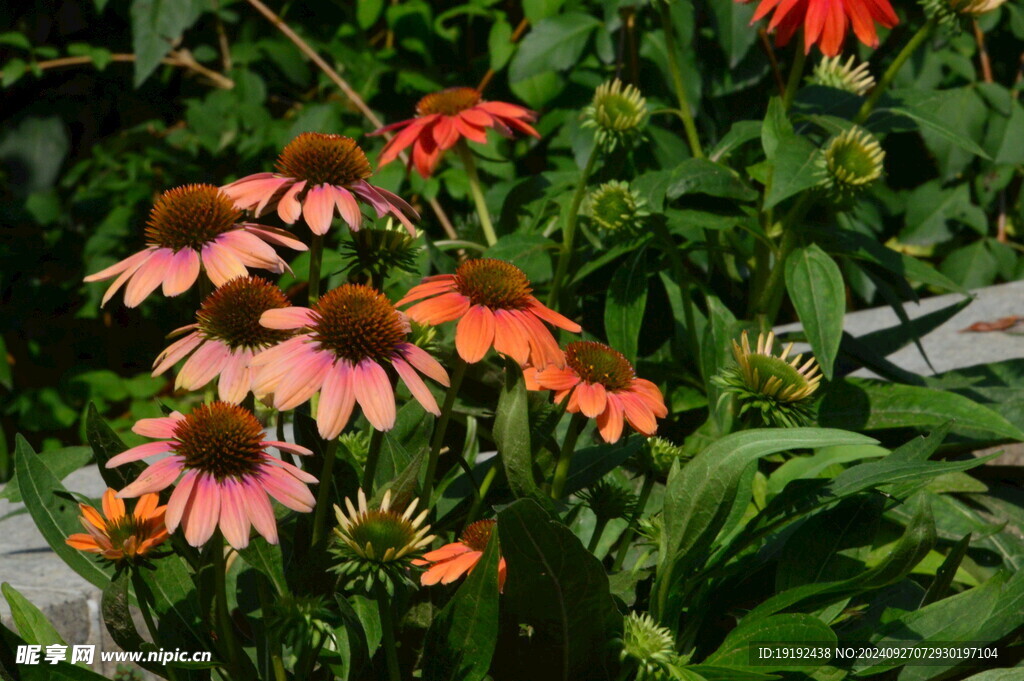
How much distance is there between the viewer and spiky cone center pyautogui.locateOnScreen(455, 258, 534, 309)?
1.04m

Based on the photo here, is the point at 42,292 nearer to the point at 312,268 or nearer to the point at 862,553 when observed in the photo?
the point at 312,268

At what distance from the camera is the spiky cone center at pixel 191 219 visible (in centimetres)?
106

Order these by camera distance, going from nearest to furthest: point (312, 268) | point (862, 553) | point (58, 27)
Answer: point (312, 268) → point (862, 553) → point (58, 27)

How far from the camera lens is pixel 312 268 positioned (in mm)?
1134

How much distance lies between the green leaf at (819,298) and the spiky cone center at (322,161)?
25.8 inches

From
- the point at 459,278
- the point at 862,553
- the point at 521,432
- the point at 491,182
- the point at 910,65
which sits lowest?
the point at 862,553

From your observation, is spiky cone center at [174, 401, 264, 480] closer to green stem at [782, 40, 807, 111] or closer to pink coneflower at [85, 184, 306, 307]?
pink coneflower at [85, 184, 306, 307]

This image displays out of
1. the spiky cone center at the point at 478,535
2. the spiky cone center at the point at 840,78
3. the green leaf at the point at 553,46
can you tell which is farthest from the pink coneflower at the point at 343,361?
the green leaf at the point at 553,46

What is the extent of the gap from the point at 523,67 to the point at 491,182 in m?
0.62

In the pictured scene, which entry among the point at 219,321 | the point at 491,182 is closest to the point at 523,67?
the point at 491,182

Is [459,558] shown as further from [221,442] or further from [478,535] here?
[221,442]

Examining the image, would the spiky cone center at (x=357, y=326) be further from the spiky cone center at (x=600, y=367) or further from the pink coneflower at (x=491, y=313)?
the spiky cone center at (x=600, y=367)

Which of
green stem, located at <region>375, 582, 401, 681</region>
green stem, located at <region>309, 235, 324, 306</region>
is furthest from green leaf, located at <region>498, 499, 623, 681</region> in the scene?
green stem, located at <region>309, 235, 324, 306</region>

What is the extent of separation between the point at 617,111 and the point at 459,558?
30.5 inches
